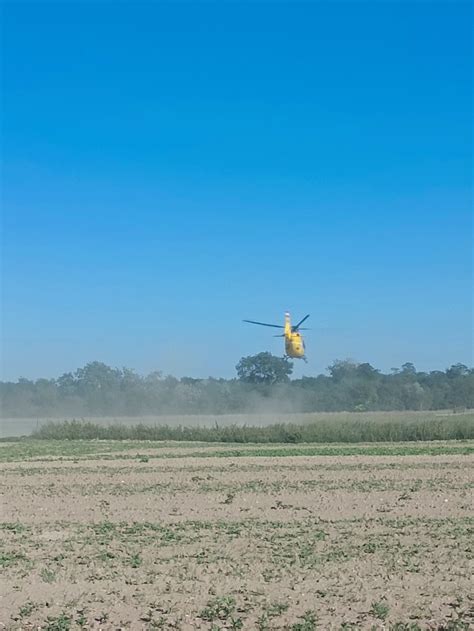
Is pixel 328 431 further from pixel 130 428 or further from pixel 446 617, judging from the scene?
pixel 446 617

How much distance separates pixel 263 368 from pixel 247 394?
14.3 m

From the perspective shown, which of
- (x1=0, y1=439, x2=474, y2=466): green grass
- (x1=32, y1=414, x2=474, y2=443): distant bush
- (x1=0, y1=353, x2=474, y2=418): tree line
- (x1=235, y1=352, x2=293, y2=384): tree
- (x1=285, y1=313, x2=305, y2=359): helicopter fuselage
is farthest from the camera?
(x1=235, y1=352, x2=293, y2=384): tree

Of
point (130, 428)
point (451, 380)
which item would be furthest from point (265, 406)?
point (130, 428)

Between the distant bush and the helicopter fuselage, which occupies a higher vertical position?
the helicopter fuselage

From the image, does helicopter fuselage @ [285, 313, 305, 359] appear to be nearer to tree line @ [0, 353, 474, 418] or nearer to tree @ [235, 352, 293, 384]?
tree line @ [0, 353, 474, 418]

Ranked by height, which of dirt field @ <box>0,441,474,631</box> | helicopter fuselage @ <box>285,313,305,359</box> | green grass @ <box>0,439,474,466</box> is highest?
helicopter fuselage @ <box>285,313,305,359</box>

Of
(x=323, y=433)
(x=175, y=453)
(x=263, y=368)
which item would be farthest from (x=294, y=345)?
(x=263, y=368)

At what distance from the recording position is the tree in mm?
102812

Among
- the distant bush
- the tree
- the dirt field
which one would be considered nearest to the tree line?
the tree

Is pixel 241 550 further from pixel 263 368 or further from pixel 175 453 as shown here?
pixel 263 368

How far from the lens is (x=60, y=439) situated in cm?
5081

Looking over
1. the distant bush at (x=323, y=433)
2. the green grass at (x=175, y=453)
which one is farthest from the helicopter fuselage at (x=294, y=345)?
the green grass at (x=175, y=453)

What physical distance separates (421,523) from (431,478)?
7.36 m

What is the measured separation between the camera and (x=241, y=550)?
13.1m
